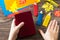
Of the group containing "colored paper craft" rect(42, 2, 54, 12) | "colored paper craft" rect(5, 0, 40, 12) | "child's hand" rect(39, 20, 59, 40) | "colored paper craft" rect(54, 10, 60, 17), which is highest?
"colored paper craft" rect(5, 0, 40, 12)

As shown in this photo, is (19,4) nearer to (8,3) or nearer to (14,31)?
(8,3)

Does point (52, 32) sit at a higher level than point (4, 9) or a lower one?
lower

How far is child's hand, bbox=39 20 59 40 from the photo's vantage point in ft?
3.09

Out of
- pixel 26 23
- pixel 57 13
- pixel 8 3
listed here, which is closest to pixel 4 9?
pixel 8 3

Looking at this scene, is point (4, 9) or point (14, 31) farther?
point (4, 9)

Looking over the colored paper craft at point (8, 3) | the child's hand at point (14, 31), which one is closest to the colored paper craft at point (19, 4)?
the colored paper craft at point (8, 3)

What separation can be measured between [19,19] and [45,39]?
0.58ft

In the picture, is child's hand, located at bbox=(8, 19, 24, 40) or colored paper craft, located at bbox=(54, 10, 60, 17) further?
colored paper craft, located at bbox=(54, 10, 60, 17)

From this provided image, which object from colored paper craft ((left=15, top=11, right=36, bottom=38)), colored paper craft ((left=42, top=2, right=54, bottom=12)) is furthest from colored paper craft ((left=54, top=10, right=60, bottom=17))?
colored paper craft ((left=15, top=11, right=36, bottom=38))

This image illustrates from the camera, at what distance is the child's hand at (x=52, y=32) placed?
94 centimetres

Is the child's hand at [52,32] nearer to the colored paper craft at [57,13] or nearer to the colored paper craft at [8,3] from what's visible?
the colored paper craft at [57,13]

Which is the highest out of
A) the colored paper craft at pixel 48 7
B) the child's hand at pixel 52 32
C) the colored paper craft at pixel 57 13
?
the colored paper craft at pixel 48 7

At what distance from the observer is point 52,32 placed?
3.15ft

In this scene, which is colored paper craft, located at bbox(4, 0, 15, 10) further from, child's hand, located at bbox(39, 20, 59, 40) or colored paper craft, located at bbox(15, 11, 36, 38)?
child's hand, located at bbox(39, 20, 59, 40)
